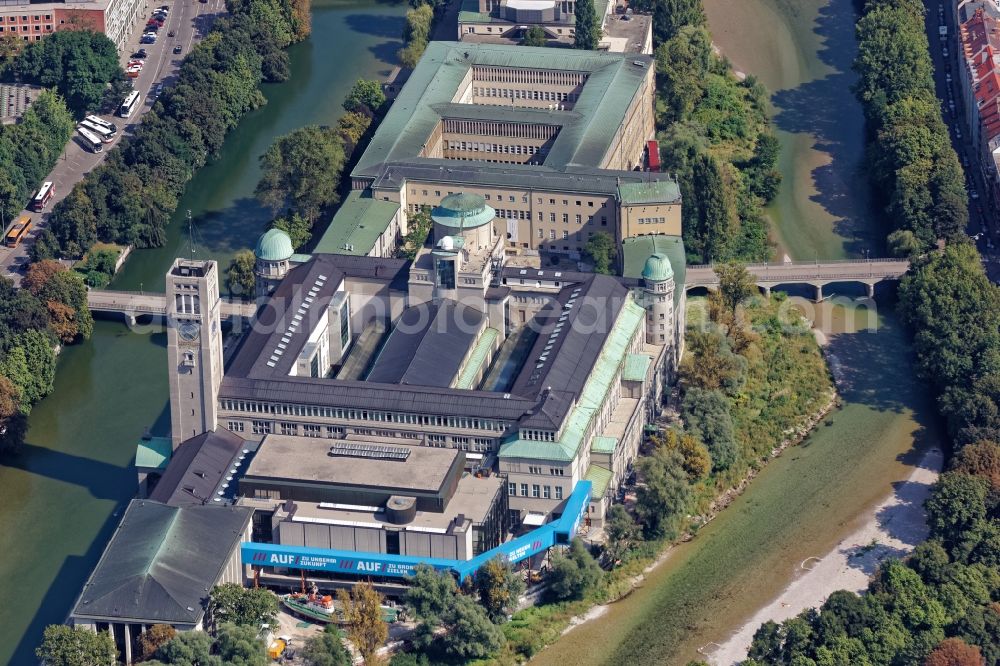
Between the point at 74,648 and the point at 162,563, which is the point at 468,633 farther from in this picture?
the point at 74,648

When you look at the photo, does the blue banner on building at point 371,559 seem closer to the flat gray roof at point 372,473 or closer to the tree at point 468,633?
the tree at point 468,633

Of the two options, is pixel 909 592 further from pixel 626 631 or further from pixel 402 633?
pixel 402 633

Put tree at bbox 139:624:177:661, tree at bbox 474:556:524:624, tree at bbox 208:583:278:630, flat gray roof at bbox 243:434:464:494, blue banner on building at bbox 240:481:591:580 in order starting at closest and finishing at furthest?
tree at bbox 139:624:177:661, tree at bbox 208:583:278:630, tree at bbox 474:556:524:624, blue banner on building at bbox 240:481:591:580, flat gray roof at bbox 243:434:464:494

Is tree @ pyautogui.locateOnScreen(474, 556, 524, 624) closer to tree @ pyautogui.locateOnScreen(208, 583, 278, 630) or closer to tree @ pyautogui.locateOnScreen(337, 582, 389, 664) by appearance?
tree @ pyautogui.locateOnScreen(337, 582, 389, 664)

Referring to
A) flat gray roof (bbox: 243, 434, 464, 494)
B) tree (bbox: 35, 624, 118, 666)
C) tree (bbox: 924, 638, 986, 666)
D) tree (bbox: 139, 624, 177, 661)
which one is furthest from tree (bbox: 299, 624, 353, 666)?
tree (bbox: 924, 638, 986, 666)

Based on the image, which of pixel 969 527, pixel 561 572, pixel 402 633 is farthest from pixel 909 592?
pixel 402 633

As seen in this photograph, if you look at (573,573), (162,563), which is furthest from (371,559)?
(162,563)

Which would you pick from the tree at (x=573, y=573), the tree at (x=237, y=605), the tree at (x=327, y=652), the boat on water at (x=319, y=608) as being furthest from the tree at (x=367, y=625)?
the tree at (x=573, y=573)
